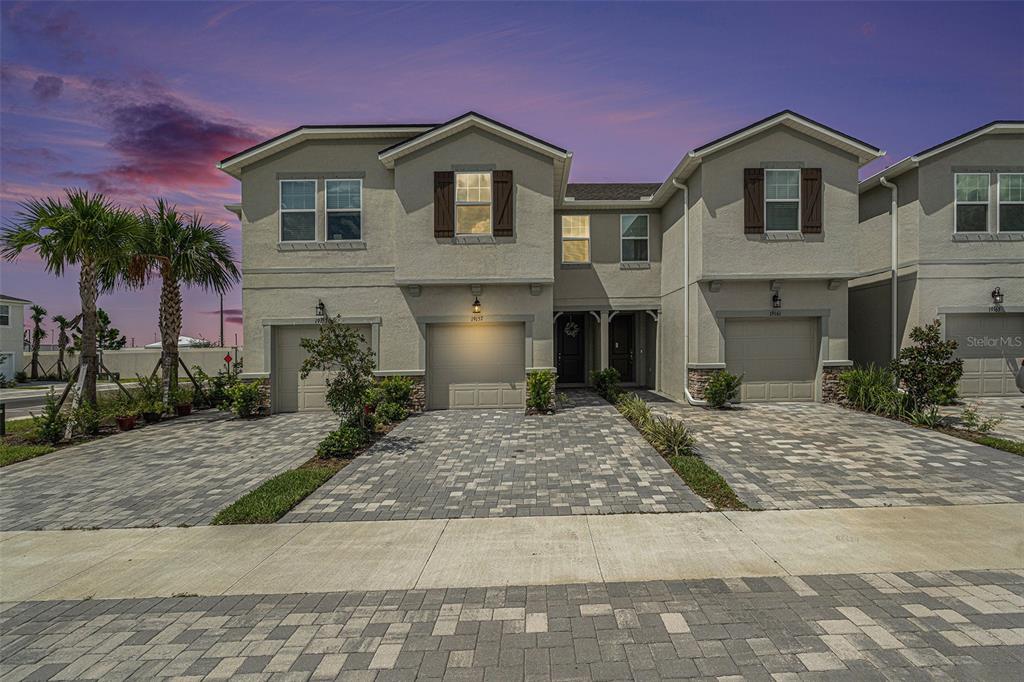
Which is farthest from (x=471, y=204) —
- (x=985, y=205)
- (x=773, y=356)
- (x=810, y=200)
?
(x=985, y=205)

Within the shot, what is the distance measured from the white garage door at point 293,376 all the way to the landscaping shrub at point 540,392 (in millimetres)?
4892

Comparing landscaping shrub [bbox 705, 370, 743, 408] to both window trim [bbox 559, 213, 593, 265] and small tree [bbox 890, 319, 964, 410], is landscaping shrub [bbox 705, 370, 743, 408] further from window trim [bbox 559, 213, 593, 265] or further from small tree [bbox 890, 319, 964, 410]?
window trim [bbox 559, 213, 593, 265]

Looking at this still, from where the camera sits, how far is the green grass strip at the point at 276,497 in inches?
233

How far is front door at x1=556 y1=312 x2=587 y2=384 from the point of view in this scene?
1745cm

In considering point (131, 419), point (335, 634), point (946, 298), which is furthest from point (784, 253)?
point (131, 419)

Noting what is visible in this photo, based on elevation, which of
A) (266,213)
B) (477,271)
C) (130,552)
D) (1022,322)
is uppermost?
(266,213)

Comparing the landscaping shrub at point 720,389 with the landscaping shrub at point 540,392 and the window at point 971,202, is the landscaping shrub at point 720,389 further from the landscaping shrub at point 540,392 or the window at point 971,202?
the window at point 971,202

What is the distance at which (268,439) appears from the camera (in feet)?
33.3

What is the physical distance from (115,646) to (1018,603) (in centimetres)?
730

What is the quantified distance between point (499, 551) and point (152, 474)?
6722mm

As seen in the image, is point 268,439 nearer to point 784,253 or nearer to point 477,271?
point 477,271

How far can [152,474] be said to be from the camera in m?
7.91

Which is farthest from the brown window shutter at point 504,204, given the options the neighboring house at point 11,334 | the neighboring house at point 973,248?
the neighboring house at point 11,334

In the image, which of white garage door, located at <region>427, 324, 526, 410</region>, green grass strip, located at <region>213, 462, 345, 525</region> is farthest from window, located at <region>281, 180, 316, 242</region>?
green grass strip, located at <region>213, 462, 345, 525</region>
